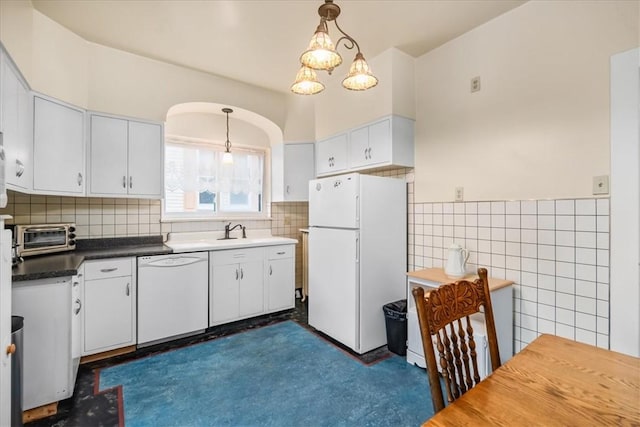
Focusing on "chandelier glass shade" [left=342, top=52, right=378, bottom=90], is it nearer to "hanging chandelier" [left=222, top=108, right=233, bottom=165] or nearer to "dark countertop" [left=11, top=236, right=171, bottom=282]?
"hanging chandelier" [left=222, top=108, right=233, bottom=165]

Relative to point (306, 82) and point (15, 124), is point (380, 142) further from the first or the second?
point (15, 124)

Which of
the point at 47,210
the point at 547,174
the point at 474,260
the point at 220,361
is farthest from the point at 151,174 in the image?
the point at 547,174

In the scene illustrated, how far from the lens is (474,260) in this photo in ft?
8.14

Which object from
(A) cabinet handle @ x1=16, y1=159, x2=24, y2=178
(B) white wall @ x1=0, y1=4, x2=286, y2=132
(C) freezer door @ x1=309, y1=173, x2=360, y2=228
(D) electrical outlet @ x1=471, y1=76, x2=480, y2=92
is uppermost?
(B) white wall @ x1=0, y1=4, x2=286, y2=132

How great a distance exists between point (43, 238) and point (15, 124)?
102 centimetres

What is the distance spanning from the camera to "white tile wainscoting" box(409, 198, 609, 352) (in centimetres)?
186

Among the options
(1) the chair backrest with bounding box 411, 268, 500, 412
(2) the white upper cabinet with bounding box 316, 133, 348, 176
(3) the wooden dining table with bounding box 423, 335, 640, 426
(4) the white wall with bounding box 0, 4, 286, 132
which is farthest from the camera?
(2) the white upper cabinet with bounding box 316, 133, 348, 176

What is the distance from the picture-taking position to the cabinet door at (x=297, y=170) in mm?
4000

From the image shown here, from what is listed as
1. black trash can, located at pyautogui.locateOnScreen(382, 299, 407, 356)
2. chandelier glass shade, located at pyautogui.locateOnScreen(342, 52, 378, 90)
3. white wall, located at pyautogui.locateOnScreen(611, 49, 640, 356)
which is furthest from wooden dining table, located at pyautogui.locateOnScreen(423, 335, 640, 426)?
chandelier glass shade, located at pyautogui.locateOnScreen(342, 52, 378, 90)

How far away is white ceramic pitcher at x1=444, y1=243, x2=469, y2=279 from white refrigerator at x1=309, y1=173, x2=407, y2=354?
569mm

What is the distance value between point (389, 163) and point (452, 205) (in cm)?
66

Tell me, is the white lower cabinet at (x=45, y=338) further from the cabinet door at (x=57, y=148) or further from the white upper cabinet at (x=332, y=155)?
the white upper cabinet at (x=332, y=155)

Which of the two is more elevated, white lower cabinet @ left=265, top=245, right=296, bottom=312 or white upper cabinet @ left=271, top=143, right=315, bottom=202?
white upper cabinet @ left=271, top=143, right=315, bottom=202

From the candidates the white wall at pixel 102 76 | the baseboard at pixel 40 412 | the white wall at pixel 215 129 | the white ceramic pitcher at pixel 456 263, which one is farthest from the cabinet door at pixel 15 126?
the white ceramic pitcher at pixel 456 263
